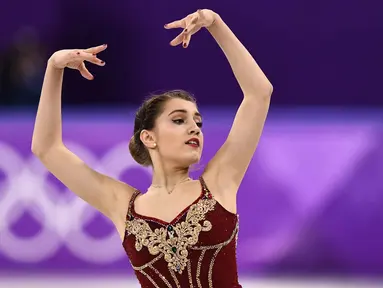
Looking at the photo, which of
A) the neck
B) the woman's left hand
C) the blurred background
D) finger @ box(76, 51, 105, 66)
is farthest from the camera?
the blurred background

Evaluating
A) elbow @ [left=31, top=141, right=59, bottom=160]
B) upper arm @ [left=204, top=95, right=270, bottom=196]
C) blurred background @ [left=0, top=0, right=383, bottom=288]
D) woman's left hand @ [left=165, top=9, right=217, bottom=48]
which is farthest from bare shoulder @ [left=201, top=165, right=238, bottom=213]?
blurred background @ [left=0, top=0, right=383, bottom=288]

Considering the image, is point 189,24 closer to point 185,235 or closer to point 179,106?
point 179,106

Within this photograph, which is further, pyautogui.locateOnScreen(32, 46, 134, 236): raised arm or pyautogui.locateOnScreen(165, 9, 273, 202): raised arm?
pyautogui.locateOnScreen(32, 46, 134, 236): raised arm

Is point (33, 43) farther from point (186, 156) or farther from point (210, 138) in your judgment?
point (186, 156)

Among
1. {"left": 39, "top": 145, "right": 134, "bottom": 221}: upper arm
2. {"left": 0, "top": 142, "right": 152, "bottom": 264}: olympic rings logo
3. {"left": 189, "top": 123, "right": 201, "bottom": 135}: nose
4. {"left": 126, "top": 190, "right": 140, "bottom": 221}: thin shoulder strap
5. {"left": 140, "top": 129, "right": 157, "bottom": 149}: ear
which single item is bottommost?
{"left": 126, "top": 190, "right": 140, "bottom": 221}: thin shoulder strap

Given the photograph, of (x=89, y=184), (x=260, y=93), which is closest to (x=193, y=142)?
(x=260, y=93)

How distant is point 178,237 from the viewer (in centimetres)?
283

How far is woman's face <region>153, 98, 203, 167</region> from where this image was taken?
2.93 metres

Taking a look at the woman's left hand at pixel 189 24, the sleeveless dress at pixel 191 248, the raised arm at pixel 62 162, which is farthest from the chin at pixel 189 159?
the woman's left hand at pixel 189 24

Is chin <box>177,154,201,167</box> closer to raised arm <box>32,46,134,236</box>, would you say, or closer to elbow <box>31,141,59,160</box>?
raised arm <box>32,46,134,236</box>

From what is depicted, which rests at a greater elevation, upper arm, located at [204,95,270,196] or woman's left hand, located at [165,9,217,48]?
woman's left hand, located at [165,9,217,48]

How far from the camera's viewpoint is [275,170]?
591 cm

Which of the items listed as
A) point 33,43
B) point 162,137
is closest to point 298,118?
point 33,43

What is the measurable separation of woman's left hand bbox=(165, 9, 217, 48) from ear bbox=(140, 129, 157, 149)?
1.32 feet
